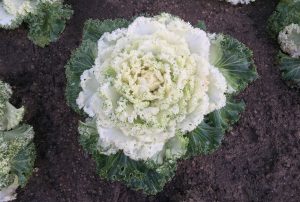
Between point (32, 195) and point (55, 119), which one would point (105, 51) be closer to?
point (55, 119)

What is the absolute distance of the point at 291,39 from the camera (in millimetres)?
3662

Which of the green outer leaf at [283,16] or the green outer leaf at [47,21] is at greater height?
the green outer leaf at [283,16]

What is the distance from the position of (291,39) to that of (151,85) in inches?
65.5

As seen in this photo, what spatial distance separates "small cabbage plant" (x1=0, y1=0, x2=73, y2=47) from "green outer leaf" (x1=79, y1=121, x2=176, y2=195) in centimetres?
118

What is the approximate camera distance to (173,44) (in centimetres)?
265

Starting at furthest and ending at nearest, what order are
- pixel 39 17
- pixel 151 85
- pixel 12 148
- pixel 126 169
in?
1. pixel 39 17
2. pixel 12 148
3. pixel 126 169
4. pixel 151 85

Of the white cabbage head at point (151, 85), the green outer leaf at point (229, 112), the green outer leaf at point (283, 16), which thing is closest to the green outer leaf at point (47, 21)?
the white cabbage head at point (151, 85)

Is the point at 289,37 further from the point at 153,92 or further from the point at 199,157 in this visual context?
the point at 153,92

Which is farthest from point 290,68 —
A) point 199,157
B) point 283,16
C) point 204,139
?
point 204,139

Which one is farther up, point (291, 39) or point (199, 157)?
point (291, 39)

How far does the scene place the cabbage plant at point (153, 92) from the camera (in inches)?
99.3

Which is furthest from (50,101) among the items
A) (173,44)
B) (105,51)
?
(173,44)

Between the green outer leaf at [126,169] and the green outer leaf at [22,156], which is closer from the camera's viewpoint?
the green outer leaf at [126,169]

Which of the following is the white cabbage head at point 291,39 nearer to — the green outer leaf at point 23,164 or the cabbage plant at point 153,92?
the cabbage plant at point 153,92
